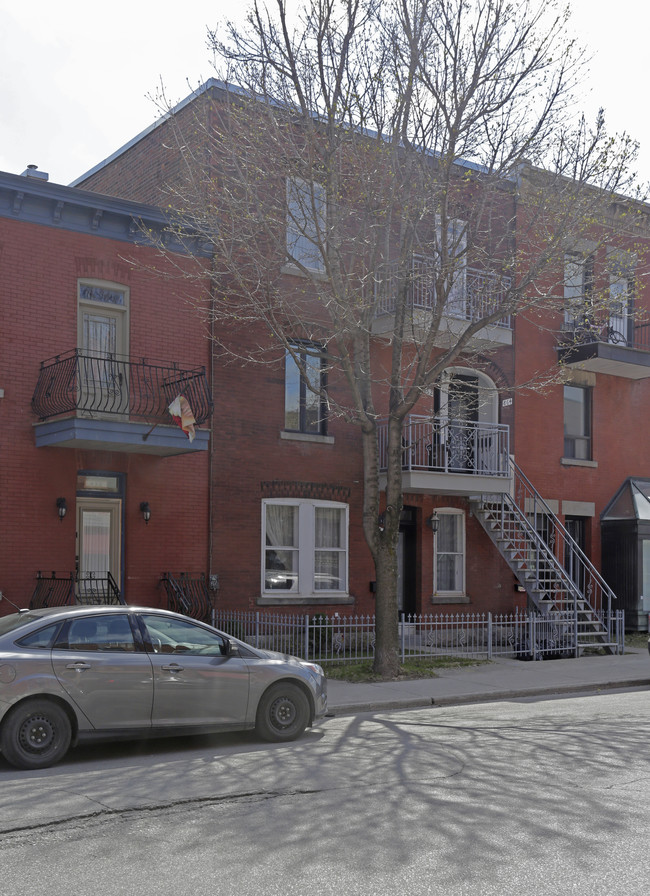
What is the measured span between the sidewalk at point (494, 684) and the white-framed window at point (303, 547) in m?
3.73

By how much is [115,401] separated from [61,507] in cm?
204

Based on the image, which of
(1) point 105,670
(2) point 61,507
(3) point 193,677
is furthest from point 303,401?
(1) point 105,670

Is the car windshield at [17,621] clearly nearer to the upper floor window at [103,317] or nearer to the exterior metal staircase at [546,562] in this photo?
the upper floor window at [103,317]

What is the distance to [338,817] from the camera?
22.4 feet

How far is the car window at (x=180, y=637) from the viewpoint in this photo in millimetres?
9703

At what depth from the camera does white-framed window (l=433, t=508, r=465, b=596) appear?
70.6ft

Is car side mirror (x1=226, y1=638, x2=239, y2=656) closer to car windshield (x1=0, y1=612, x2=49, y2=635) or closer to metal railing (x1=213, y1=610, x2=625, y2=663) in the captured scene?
car windshield (x1=0, y1=612, x2=49, y2=635)

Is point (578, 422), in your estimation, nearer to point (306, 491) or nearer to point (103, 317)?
point (306, 491)

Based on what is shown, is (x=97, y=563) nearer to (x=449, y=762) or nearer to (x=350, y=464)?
(x=350, y=464)

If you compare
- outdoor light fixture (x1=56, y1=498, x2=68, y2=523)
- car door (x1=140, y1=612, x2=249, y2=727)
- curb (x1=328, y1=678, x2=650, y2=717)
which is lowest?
curb (x1=328, y1=678, x2=650, y2=717)

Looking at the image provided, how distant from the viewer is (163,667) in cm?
950

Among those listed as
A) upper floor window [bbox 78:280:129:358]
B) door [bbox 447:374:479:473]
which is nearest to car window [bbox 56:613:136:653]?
upper floor window [bbox 78:280:129:358]

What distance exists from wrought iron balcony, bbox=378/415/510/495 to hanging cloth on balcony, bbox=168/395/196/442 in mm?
5117

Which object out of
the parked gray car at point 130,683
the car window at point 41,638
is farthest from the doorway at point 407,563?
the car window at point 41,638
